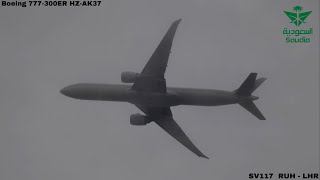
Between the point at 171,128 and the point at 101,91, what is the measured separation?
9.26 m

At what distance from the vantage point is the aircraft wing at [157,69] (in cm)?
5038

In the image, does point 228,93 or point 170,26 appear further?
point 228,93

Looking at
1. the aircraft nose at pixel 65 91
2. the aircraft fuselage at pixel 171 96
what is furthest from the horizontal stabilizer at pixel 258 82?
the aircraft nose at pixel 65 91

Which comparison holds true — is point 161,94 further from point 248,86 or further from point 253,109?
point 253,109

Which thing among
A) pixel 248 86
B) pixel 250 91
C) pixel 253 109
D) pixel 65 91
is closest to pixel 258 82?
pixel 250 91

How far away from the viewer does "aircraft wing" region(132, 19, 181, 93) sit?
5038cm

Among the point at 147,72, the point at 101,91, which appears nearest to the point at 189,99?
the point at 147,72

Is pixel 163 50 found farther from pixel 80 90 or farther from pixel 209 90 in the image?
pixel 80 90

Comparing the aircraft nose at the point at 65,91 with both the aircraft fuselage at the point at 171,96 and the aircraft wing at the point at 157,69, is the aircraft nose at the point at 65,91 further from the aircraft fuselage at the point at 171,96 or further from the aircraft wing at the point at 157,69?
the aircraft wing at the point at 157,69

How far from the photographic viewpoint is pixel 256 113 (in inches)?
2099

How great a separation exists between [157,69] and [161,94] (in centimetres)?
301

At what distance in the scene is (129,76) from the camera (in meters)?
53.3

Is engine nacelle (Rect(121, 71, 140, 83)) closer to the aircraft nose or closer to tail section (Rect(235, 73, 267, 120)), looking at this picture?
the aircraft nose

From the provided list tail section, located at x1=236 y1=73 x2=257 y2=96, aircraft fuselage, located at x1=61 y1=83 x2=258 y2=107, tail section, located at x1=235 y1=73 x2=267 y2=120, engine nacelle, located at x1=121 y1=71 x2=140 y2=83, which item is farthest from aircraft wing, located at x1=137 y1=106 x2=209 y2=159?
tail section, located at x1=236 y1=73 x2=257 y2=96
